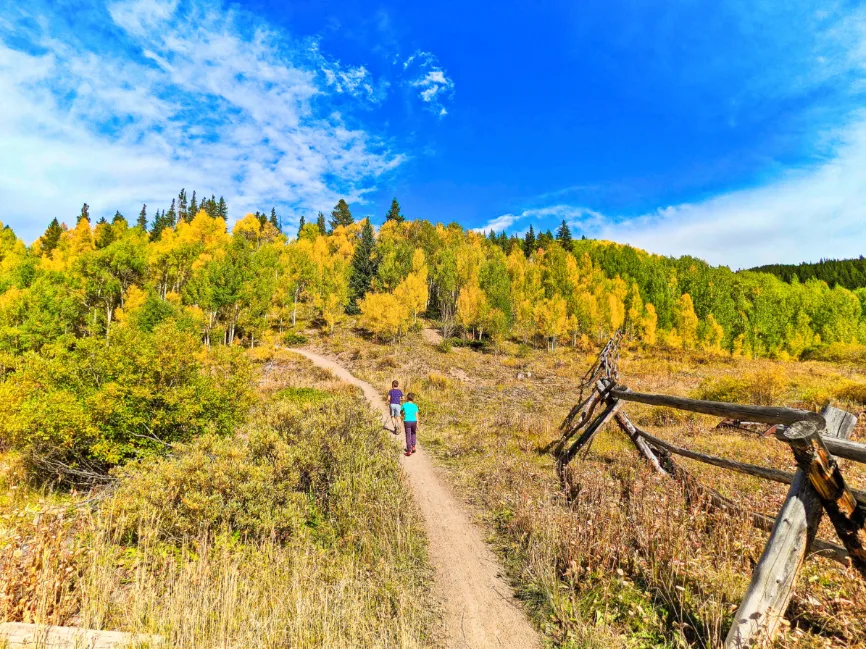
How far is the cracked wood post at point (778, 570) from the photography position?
305 cm

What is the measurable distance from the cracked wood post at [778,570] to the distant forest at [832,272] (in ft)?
455

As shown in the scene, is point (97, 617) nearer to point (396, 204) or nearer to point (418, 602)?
point (418, 602)

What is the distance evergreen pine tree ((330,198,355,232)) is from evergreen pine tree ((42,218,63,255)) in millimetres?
53345

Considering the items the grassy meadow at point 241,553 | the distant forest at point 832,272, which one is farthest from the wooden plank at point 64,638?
the distant forest at point 832,272

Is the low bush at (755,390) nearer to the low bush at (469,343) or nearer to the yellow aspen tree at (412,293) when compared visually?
the low bush at (469,343)

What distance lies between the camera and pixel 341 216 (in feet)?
308

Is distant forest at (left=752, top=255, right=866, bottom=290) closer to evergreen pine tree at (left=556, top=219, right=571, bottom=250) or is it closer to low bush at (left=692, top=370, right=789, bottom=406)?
evergreen pine tree at (left=556, top=219, right=571, bottom=250)

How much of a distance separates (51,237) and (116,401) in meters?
86.8

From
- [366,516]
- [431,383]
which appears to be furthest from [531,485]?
[431,383]

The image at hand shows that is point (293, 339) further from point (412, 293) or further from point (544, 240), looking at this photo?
point (544, 240)

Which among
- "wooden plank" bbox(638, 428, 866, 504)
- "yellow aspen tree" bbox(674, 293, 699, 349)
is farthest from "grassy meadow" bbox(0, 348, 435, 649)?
"yellow aspen tree" bbox(674, 293, 699, 349)

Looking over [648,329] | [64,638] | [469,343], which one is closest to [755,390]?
[64,638]

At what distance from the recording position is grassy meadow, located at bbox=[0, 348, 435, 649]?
356 cm

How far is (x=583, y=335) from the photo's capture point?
54156 mm
